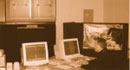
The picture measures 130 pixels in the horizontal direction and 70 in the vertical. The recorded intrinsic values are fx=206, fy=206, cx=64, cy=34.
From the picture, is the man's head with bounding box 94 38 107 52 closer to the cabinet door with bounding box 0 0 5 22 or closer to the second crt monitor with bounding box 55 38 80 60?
the second crt monitor with bounding box 55 38 80 60

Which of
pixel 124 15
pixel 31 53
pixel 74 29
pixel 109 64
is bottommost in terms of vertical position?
pixel 109 64

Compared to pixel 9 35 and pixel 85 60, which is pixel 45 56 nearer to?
pixel 85 60

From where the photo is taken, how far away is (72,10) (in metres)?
4.49

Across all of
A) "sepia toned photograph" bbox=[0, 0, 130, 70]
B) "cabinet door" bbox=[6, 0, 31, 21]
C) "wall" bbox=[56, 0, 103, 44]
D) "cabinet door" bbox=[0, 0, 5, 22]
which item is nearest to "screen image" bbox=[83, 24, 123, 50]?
"sepia toned photograph" bbox=[0, 0, 130, 70]

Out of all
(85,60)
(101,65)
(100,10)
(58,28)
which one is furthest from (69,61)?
(100,10)

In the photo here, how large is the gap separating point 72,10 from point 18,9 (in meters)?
1.15

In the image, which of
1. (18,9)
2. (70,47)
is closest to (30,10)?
(18,9)

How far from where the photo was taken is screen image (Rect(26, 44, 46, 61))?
8.07ft

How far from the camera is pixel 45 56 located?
255 centimetres

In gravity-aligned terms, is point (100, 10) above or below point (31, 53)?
above

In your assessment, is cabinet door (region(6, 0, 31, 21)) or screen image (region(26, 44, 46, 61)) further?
cabinet door (region(6, 0, 31, 21))

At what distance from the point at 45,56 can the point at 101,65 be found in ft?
2.28

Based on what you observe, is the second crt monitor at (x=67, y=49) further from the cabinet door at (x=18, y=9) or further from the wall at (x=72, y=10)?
the cabinet door at (x=18, y=9)

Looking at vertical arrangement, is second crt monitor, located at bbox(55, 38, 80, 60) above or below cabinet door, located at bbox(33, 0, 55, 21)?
below
